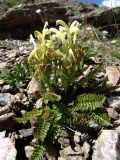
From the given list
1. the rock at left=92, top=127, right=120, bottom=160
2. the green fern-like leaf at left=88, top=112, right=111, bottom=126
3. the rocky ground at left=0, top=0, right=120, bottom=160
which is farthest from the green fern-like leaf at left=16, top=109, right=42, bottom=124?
the rock at left=92, top=127, right=120, bottom=160

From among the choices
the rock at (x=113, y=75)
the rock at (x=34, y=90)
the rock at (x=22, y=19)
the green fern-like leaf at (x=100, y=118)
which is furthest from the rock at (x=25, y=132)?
the rock at (x=22, y=19)

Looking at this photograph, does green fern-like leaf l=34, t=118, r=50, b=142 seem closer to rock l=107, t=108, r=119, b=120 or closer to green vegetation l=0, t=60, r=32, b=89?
rock l=107, t=108, r=119, b=120

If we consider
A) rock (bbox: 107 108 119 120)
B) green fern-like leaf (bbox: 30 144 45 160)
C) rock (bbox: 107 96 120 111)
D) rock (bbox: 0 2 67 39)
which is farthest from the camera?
rock (bbox: 0 2 67 39)

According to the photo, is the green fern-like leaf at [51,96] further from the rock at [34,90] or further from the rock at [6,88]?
the rock at [6,88]

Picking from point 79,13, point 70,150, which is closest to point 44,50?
point 70,150

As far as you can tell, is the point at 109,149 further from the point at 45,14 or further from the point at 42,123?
the point at 45,14

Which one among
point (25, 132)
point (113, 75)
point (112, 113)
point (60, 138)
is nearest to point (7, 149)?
point (25, 132)
